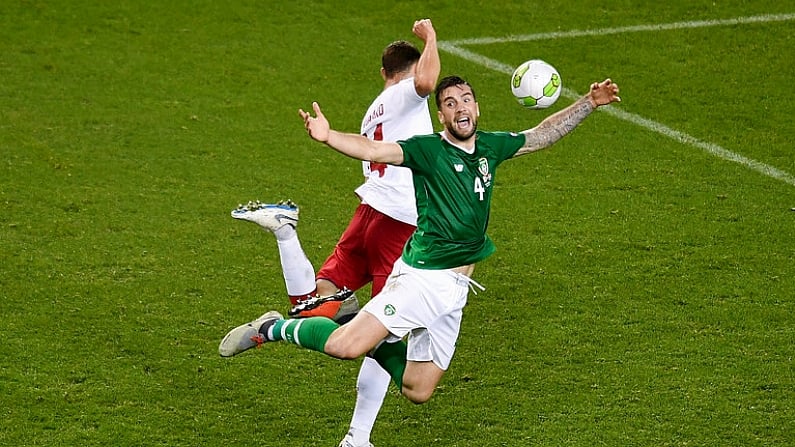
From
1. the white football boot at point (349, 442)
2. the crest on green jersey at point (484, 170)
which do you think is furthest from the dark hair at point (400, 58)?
the white football boot at point (349, 442)

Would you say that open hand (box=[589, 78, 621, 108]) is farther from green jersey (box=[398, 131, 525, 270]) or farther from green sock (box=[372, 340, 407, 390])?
green sock (box=[372, 340, 407, 390])

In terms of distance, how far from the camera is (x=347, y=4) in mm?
13633

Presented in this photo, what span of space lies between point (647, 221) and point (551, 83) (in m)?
2.49

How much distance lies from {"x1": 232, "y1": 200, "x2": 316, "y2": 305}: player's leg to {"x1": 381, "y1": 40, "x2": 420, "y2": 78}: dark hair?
1.01 m

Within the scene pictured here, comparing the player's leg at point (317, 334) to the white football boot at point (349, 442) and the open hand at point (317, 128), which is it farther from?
the open hand at point (317, 128)

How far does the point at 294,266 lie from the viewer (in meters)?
7.07

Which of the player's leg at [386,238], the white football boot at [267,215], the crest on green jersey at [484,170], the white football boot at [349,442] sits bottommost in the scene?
the white football boot at [349,442]

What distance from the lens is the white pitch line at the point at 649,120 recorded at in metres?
10.2

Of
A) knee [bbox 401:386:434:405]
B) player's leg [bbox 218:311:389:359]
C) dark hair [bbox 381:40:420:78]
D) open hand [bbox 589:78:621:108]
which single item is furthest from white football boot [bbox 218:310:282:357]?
open hand [bbox 589:78:621:108]

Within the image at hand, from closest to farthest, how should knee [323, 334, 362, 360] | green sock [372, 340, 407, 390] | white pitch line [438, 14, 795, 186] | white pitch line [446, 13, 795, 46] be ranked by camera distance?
knee [323, 334, 362, 360] < green sock [372, 340, 407, 390] < white pitch line [438, 14, 795, 186] < white pitch line [446, 13, 795, 46]

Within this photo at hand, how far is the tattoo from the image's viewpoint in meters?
6.66

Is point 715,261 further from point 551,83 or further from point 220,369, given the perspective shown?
point 220,369

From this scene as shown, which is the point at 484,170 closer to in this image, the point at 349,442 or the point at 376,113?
the point at 376,113

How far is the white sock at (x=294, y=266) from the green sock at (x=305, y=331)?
0.50 meters
